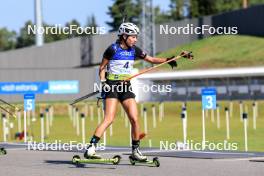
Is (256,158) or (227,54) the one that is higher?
(227,54)

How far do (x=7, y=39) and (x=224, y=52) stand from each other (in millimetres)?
108409

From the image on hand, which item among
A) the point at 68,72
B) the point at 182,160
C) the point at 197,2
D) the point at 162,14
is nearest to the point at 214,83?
the point at 68,72

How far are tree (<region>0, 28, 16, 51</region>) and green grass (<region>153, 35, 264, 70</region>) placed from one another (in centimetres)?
9351

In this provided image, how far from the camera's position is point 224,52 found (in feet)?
250

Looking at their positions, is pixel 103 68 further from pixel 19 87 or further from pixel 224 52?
pixel 224 52

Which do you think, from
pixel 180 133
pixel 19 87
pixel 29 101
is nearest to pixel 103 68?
pixel 29 101

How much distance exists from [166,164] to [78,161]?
146cm

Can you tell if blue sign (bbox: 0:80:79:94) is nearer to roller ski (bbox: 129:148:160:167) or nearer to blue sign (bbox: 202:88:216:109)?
blue sign (bbox: 202:88:216:109)

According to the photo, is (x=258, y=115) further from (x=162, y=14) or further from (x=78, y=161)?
(x=162, y=14)

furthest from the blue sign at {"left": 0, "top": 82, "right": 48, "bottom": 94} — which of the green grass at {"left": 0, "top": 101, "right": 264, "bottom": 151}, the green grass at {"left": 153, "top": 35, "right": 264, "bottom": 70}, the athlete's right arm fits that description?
the athlete's right arm

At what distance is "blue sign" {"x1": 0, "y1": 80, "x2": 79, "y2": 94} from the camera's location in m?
59.9

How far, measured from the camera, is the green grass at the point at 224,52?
226ft

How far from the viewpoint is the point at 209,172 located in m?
11.6

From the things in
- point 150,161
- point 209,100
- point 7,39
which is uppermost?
point 7,39
